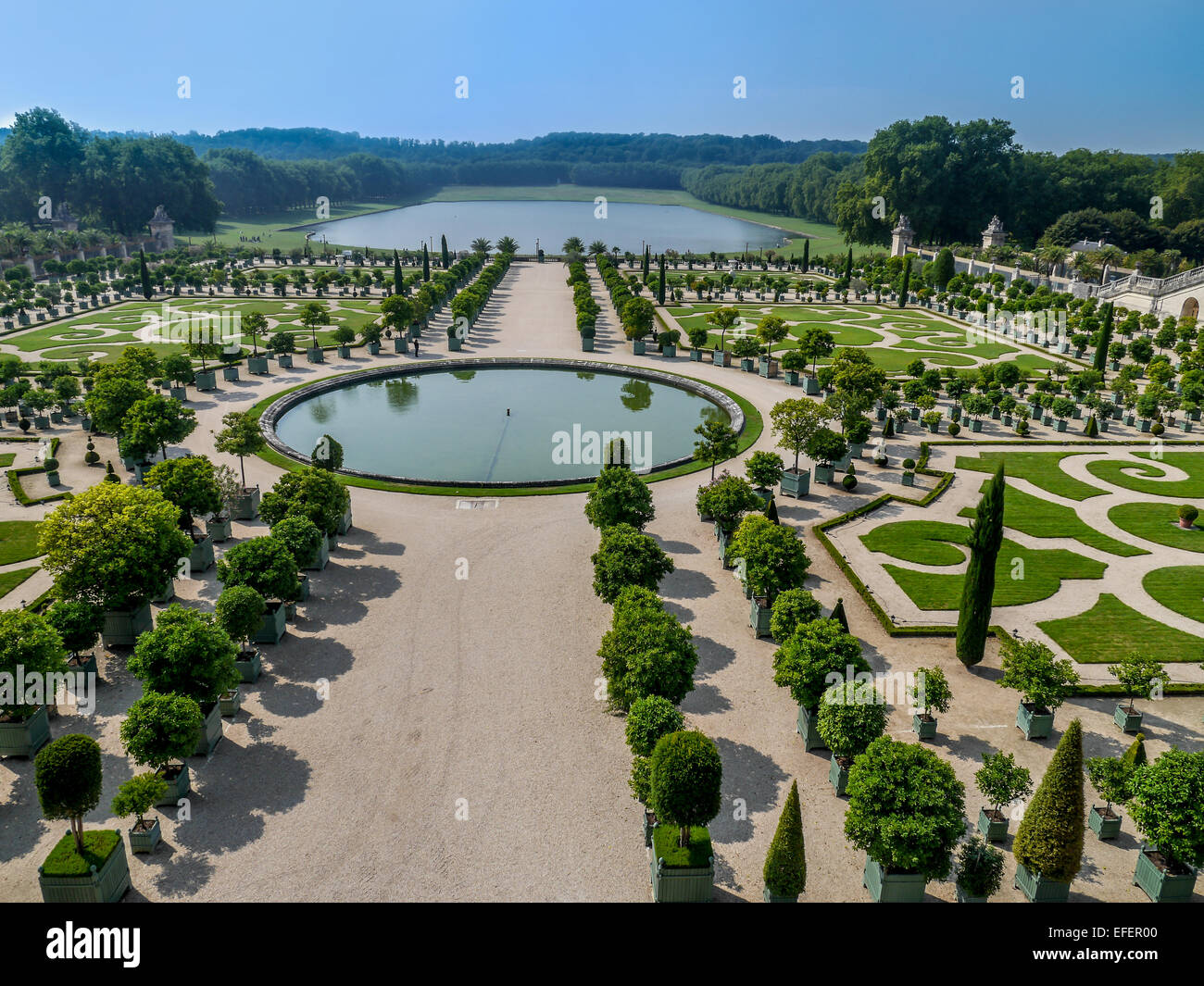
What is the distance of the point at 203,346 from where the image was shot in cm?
6147

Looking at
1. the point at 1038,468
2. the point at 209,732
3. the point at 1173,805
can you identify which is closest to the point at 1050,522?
the point at 1038,468

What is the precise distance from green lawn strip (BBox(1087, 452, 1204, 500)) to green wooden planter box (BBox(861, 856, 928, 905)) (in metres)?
34.7

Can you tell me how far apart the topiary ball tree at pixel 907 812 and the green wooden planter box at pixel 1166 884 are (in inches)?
188

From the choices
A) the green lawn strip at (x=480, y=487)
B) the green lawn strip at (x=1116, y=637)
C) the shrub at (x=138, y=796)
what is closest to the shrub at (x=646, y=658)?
the shrub at (x=138, y=796)

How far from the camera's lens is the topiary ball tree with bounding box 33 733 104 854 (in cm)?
1819

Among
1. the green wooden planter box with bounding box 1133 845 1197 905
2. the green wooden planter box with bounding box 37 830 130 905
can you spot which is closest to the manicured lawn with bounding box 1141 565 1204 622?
the green wooden planter box with bounding box 1133 845 1197 905

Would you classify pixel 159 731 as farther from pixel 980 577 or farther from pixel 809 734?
pixel 980 577

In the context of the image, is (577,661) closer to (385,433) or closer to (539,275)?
(385,433)

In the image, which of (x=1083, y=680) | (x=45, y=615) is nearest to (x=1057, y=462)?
(x=1083, y=680)

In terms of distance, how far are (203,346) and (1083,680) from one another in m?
60.3

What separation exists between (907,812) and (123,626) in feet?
84.1

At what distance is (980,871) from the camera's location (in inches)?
720

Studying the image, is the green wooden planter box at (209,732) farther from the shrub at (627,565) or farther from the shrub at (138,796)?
the shrub at (627,565)

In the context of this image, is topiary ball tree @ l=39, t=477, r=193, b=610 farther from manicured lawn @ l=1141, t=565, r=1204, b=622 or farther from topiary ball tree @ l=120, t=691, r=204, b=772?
manicured lawn @ l=1141, t=565, r=1204, b=622
